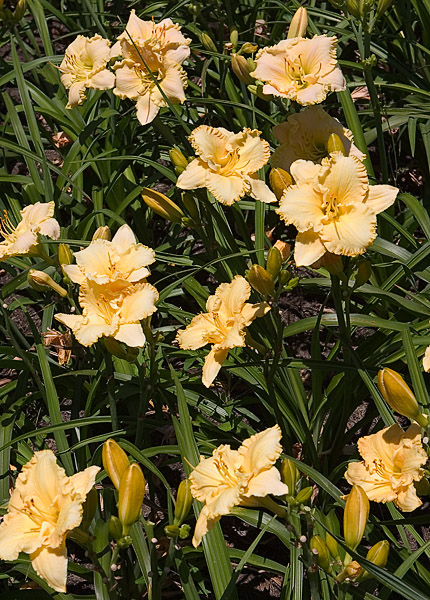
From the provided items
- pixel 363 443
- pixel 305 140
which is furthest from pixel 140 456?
pixel 305 140

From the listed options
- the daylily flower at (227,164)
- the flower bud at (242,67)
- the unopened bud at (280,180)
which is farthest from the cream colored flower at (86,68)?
the unopened bud at (280,180)

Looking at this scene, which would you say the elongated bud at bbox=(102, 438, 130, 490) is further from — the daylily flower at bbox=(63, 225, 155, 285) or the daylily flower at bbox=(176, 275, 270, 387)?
the daylily flower at bbox=(63, 225, 155, 285)

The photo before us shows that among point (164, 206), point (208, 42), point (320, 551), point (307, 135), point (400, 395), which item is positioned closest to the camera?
point (320, 551)

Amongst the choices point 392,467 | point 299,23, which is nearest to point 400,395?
point 392,467

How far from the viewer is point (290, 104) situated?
2082mm

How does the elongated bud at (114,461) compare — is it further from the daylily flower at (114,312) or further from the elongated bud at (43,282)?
the elongated bud at (43,282)

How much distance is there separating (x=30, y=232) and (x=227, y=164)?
58 cm

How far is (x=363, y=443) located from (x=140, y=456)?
537 millimetres

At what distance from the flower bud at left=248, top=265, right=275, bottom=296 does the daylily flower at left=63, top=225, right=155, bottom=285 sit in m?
0.24

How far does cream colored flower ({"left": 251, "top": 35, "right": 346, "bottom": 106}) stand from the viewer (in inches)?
72.2

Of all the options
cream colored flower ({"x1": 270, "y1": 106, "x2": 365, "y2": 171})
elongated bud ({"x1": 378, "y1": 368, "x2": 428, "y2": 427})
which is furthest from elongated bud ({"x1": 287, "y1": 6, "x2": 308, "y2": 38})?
elongated bud ({"x1": 378, "y1": 368, "x2": 428, "y2": 427})

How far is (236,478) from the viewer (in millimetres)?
1327

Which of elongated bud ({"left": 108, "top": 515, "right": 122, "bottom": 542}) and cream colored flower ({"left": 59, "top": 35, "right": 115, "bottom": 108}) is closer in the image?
elongated bud ({"left": 108, "top": 515, "right": 122, "bottom": 542})

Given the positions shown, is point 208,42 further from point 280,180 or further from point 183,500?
point 183,500
